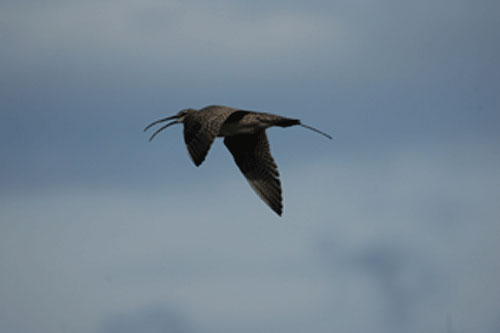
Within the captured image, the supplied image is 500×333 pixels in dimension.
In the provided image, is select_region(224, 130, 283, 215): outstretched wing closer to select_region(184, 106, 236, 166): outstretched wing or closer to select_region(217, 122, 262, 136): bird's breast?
select_region(217, 122, 262, 136): bird's breast

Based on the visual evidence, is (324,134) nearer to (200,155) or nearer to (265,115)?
(265,115)

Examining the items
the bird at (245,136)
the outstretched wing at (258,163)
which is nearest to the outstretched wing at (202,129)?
the bird at (245,136)

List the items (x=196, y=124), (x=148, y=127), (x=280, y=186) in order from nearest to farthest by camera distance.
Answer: (x=196, y=124) → (x=280, y=186) → (x=148, y=127)

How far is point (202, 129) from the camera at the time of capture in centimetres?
2745

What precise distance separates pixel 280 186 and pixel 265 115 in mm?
3210

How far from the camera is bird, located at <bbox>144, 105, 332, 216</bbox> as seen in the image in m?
27.6

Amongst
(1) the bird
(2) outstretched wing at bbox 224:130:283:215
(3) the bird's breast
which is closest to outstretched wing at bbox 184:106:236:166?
(1) the bird

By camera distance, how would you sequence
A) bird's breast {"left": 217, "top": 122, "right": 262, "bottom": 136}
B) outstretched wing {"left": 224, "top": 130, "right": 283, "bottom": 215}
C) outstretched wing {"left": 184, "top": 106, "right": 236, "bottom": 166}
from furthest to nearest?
outstretched wing {"left": 224, "top": 130, "right": 283, "bottom": 215} < bird's breast {"left": 217, "top": 122, "right": 262, "bottom": 136} < outstretched wing {"left": 184, "top": 106, "right": 236, "bottom": 166}

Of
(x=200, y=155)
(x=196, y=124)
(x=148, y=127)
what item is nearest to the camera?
(x=200, y=155)

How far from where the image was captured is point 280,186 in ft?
107

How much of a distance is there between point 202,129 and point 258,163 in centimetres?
631

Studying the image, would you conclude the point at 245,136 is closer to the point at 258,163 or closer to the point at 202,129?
the point at 258,163

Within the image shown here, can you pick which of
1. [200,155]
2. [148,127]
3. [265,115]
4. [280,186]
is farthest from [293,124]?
[148,127]

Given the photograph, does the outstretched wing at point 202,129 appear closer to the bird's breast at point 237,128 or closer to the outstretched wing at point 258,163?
the bird's breast at point 237,128
